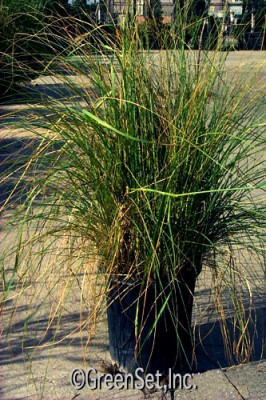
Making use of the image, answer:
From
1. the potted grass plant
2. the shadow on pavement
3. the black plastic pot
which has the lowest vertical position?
the shadow on pavement

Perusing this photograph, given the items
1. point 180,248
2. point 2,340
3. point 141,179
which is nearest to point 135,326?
point 180,248

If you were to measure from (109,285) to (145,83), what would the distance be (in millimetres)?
984

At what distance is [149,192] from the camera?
3301 millimetres

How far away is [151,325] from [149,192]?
638 millimetres

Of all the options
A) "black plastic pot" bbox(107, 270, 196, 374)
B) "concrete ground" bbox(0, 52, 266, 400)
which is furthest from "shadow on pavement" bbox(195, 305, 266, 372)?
"black plastic pot" bbox(107, 270, 196, 374)

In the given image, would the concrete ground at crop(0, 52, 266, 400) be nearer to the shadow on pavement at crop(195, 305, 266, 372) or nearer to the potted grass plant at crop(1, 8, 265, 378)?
the shadow on pavement at crop(195, 305, 266, 372)

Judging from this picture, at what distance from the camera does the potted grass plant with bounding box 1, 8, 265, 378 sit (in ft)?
10.8

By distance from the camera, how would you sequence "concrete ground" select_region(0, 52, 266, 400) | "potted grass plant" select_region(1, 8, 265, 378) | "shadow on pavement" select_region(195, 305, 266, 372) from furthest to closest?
1. "shadow on pavement" select_region(195, 305, 266, 372)
2. "concrete ground" select_region(0, 52, 266, 400)
3. "potted grass plant" select_region(1, 8, 265, 378)

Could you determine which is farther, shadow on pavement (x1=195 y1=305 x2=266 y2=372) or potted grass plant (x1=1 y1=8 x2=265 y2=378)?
shadow on pavement (x1=195 y1=305 x2=266 y2=372)

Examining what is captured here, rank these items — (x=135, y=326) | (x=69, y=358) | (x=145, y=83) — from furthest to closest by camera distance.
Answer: (x=69, y=358) → (x=145, y=83) → (x=135, y=326)

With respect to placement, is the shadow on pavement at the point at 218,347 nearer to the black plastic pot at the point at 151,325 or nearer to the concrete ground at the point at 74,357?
the concrete ground at the point at 74,357

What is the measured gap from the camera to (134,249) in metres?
3.38

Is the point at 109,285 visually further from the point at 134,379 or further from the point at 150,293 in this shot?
the point at 134,379

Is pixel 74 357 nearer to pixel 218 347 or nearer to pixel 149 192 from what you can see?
pixel 218 347
